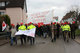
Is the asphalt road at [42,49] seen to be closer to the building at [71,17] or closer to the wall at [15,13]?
the building at [71,17]

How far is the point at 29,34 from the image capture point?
10062 millimetres

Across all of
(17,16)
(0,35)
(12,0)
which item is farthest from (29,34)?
(12,0)

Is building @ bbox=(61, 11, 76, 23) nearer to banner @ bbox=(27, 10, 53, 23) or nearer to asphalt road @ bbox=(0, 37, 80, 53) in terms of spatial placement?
banner @ bbox=(27, 10, 53, 23)

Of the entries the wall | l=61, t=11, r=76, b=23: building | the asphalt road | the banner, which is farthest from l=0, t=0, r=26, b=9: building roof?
the asphalt road

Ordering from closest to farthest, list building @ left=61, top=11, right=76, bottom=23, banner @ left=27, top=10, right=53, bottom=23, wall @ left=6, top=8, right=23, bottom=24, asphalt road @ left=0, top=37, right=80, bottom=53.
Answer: asphalt road @ left=0, top=37, right=80, bottom=53
banner @ left=27, top=10, right=53, bottom=23
building @ left=61, top=11, right=76, bottom=23
wall @ left=6, top=8, right=23, bottom=24

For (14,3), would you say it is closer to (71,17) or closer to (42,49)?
(71,17)

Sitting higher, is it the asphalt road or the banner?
the banner

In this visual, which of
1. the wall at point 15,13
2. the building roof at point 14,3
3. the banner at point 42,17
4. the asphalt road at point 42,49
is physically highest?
the building roof at point 14,3

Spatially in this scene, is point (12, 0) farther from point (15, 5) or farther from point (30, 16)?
point (30, 16)

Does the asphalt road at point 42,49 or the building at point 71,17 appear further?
the building at point 71,17

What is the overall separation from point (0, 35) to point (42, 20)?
17.7 ft

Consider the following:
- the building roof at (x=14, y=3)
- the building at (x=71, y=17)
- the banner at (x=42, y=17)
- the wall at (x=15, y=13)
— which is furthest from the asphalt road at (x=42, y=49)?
the building roof at (x=14, y=3)

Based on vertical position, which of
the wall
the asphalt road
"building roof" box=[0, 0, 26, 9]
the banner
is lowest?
the asphalt road

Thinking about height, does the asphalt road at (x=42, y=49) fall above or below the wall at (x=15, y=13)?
below
